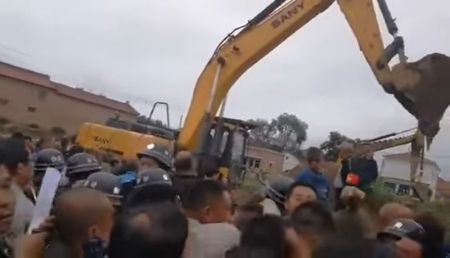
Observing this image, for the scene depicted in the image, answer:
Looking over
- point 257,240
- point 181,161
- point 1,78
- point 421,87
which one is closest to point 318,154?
point 181,161

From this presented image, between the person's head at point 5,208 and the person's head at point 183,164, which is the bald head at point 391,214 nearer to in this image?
the person's head at point 183,164

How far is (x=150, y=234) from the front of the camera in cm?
304

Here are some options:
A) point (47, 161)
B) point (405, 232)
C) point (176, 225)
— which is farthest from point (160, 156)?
point (176, 225)

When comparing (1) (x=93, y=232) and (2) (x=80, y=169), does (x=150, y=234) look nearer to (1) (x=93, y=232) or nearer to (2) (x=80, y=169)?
(1) (x=93, y=232)

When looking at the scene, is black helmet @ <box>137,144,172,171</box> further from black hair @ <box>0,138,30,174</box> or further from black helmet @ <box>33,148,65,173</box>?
black hair @ <box>0,138,30,174</box>

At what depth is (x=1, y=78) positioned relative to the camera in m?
65.9

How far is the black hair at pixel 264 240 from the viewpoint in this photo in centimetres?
347

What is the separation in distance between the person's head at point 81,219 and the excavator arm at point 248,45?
31.9 ft

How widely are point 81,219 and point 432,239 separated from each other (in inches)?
79.2

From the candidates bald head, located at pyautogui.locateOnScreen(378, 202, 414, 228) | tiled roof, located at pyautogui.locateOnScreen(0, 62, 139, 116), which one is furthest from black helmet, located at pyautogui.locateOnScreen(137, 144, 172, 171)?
tiled roof, located at pyautogui.locateOnScreen(0, 62, 139, 116)

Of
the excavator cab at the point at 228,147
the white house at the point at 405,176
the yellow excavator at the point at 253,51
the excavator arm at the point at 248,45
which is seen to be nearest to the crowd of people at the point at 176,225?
the yellow excavator at the point at 253,51

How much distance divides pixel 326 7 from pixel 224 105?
90.2 inches

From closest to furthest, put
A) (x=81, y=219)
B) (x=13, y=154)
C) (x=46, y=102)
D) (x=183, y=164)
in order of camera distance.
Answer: (x=81, y=219) < (x=13, y=154) < (x=183, y=164) < (x=46, y=102)

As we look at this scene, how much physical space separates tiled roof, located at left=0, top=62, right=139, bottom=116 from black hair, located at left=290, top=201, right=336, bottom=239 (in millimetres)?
63255
